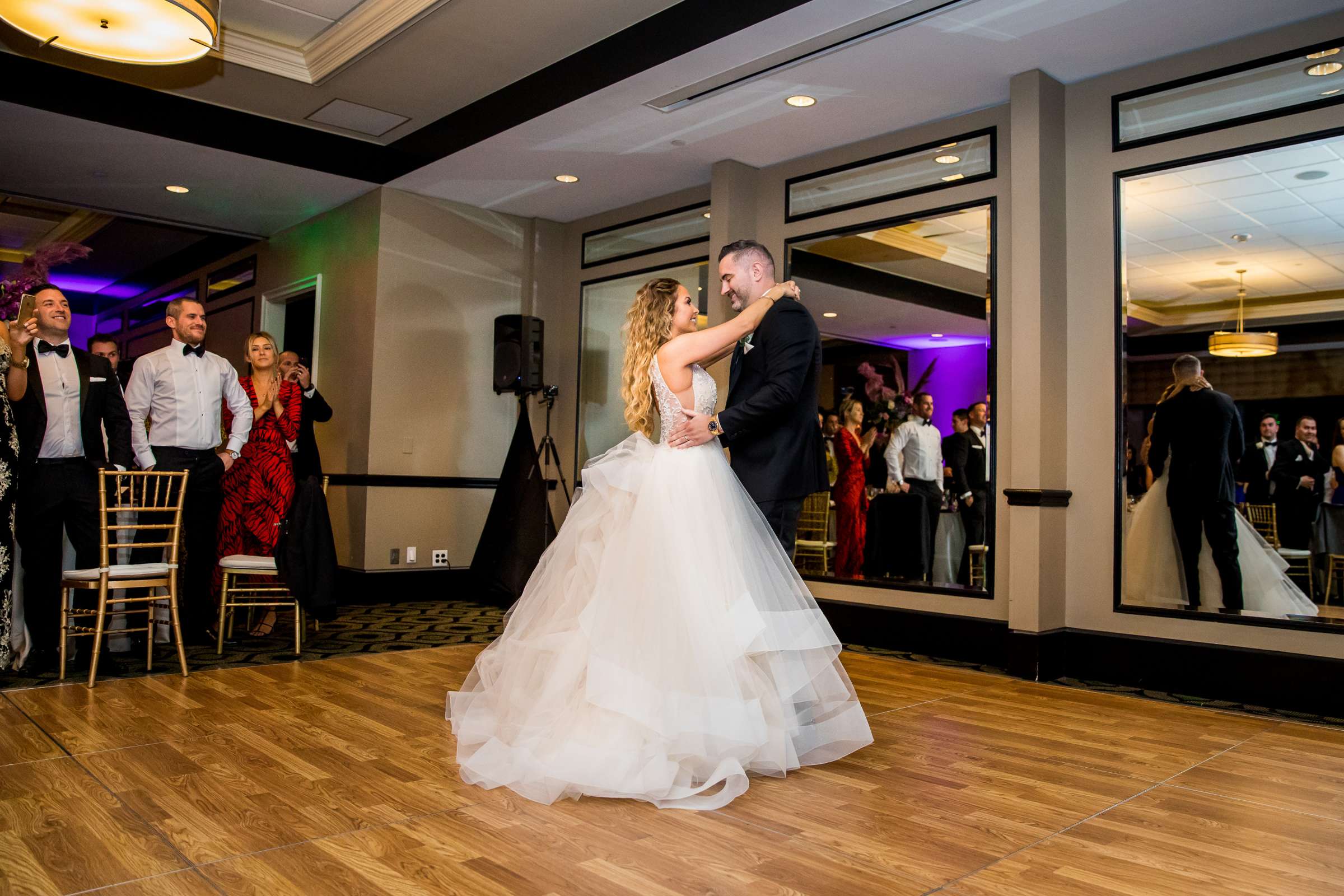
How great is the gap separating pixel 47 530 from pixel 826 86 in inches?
173

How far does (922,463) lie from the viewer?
18.2 ft

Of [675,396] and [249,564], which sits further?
[249,564]

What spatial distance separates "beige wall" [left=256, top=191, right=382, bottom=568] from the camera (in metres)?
7.12

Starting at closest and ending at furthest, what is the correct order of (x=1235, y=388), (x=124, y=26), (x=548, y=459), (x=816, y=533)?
(x=124, y=26) → (x=1235, y=388) → (x=816, y=533) → (x=548, y=459)

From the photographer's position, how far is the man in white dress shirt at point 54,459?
4.19 m

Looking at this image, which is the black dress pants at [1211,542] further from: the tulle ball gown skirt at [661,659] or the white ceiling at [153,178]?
the white ceiling at [153,178]

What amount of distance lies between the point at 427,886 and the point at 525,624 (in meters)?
1.18

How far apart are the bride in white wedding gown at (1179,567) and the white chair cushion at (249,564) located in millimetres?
4283

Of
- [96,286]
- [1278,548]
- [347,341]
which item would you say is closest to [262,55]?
[347,341]

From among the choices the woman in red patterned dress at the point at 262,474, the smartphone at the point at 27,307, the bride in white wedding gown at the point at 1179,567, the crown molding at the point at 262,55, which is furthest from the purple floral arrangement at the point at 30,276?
the bride in white wedding gown at the point at 1179,567

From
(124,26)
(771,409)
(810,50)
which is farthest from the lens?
(810,50)

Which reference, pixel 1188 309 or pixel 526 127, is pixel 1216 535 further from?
pixel 526 127

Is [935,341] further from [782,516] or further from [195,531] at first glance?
[195,531]

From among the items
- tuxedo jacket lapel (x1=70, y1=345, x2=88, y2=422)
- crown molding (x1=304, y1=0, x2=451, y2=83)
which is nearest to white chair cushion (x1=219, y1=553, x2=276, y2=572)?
tuxedo jacket lapel (x1=70, y1=345, x2=88, y2=422)
